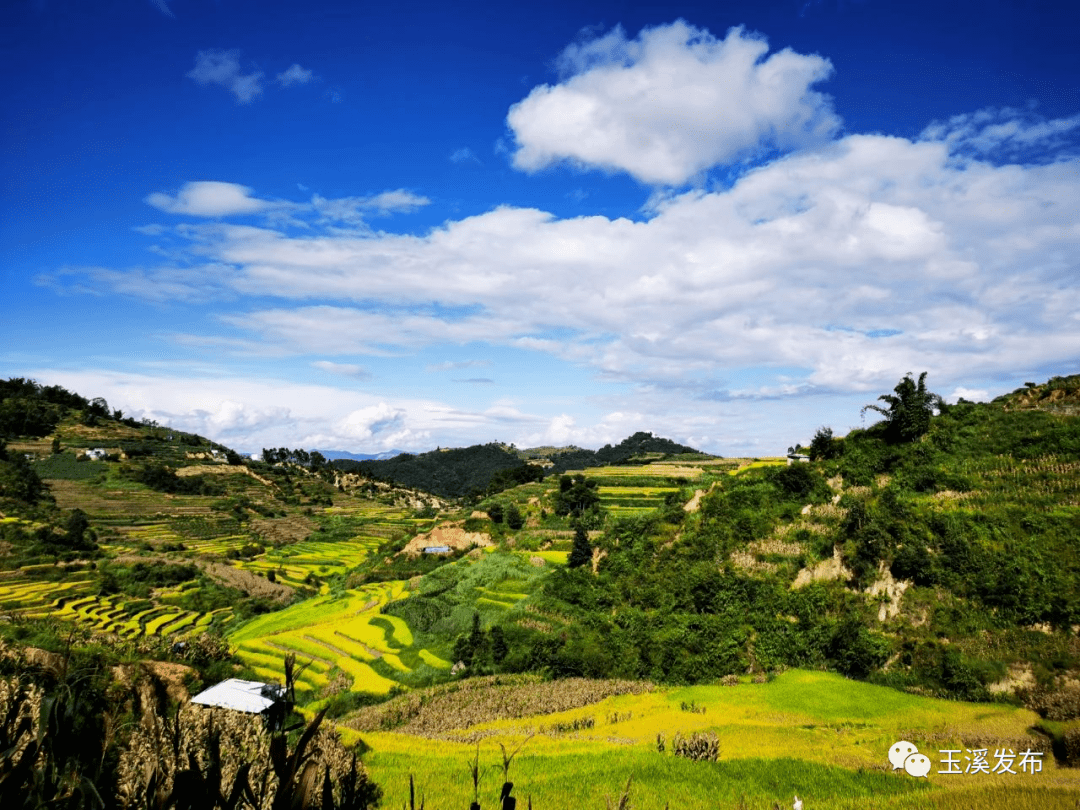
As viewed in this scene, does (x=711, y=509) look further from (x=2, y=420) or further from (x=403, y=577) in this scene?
(x=2, y=420)

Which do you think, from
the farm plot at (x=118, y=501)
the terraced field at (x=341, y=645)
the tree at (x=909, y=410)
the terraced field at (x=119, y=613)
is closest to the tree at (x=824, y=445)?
the tree at (x=909, y=410)

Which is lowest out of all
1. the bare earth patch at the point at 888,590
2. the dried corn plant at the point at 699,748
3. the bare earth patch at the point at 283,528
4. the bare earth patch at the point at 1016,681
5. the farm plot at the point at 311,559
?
the farm plot at the point at 311,559

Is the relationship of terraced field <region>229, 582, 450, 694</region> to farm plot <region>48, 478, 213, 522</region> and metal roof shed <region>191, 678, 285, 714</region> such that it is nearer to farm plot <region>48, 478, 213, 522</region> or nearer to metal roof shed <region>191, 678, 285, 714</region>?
metal roof shed <region>191, 678, 285, 714</region>

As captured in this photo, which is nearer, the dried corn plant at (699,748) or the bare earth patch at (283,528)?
the dried corn plant at (699,748)

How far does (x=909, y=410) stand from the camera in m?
39.9

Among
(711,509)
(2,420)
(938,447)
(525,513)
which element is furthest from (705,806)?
(2,420)

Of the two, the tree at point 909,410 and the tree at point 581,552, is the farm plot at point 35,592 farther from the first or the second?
the tree at point 909,410

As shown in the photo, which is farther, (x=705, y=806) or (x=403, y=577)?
(x=403, y=577)

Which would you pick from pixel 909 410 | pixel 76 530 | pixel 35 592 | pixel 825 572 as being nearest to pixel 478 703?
pixel 825 572

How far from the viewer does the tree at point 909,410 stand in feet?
130

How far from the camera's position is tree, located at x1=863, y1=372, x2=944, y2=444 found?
3975 centimetres

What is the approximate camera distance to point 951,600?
91.0 ft

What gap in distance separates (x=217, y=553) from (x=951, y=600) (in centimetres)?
9024

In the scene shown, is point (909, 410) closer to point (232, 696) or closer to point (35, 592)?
point (232, 696)
